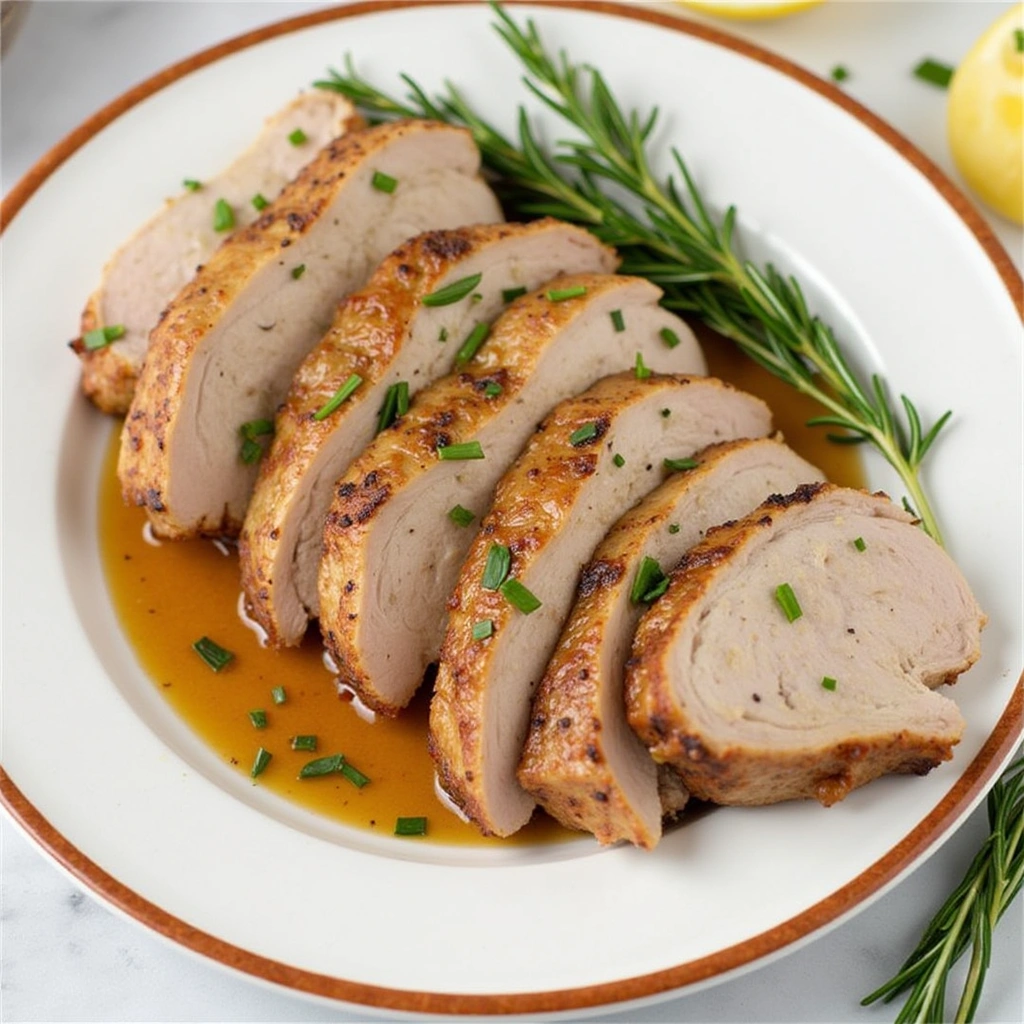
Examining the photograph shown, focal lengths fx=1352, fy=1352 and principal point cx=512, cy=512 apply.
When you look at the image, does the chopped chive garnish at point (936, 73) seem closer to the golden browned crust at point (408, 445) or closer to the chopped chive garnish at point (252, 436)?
the golden browned crust at point (408, 445)

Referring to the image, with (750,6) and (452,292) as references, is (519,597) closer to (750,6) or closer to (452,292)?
(452,292)

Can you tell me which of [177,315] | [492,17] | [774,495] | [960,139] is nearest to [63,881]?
[177,315]

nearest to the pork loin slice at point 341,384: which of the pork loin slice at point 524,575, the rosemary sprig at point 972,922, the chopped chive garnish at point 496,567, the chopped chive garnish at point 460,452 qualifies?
the chopped chive garnish at point 460,452

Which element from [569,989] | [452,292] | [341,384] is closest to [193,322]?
[341,384]

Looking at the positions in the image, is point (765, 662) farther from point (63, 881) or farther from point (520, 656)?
point (63, 881)

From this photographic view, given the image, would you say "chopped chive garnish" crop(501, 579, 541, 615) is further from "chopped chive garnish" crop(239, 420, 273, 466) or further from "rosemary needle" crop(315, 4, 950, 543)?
"rosemary needle" crop(315, 4, 950, 543)

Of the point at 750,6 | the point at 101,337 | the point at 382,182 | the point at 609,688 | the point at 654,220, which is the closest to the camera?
the point at 609,688
